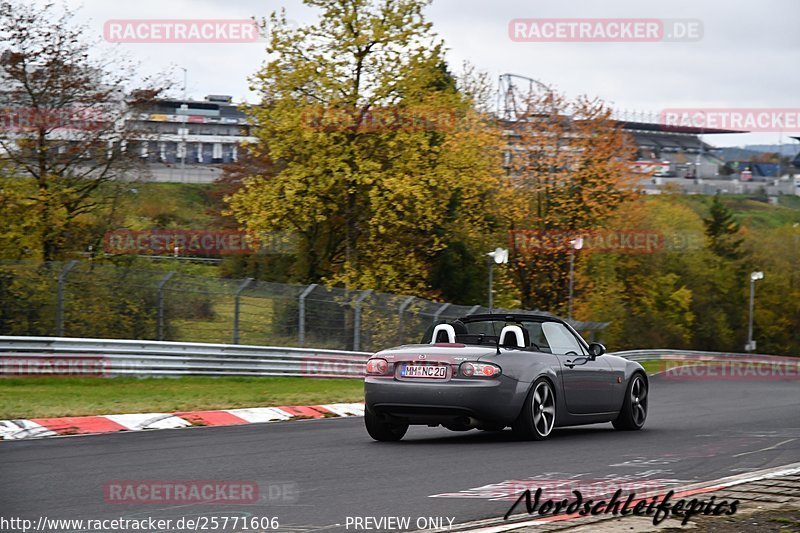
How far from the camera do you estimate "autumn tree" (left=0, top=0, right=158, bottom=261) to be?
2875cm

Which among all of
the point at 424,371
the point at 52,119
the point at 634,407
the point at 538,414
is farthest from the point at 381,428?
the point at 52,119

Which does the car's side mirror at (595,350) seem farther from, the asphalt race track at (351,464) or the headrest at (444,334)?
the headrest at (444,334)

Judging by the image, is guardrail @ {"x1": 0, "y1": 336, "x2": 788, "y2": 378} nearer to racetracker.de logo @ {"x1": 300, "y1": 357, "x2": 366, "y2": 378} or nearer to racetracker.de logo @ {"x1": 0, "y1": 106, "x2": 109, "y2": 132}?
racetracker.de logo @ {"x1": 300, "y1": 357, "x2": 366, "y2": 378}

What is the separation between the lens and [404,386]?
10.8 metres

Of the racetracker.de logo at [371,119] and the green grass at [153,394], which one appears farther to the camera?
the racetracker.de logo at [371,119]

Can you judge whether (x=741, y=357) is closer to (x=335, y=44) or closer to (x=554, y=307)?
(x=554, y=307)

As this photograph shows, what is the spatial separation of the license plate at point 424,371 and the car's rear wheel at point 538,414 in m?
0.94

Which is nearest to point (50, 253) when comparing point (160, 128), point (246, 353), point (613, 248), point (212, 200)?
point (160, 128)

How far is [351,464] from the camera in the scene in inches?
362

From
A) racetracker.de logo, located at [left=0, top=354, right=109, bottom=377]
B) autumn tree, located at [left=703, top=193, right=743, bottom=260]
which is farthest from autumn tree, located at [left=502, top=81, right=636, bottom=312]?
autumn tree, located at [left=703, top=193, right=743, bottom=260]

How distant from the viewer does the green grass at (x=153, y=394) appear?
14500 millimetres

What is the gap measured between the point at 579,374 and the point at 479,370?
173 cm

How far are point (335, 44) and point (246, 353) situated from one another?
16.1 meters

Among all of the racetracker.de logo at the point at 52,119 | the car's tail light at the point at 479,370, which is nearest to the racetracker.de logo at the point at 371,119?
the racetracker.de logo at the point at 52,119
